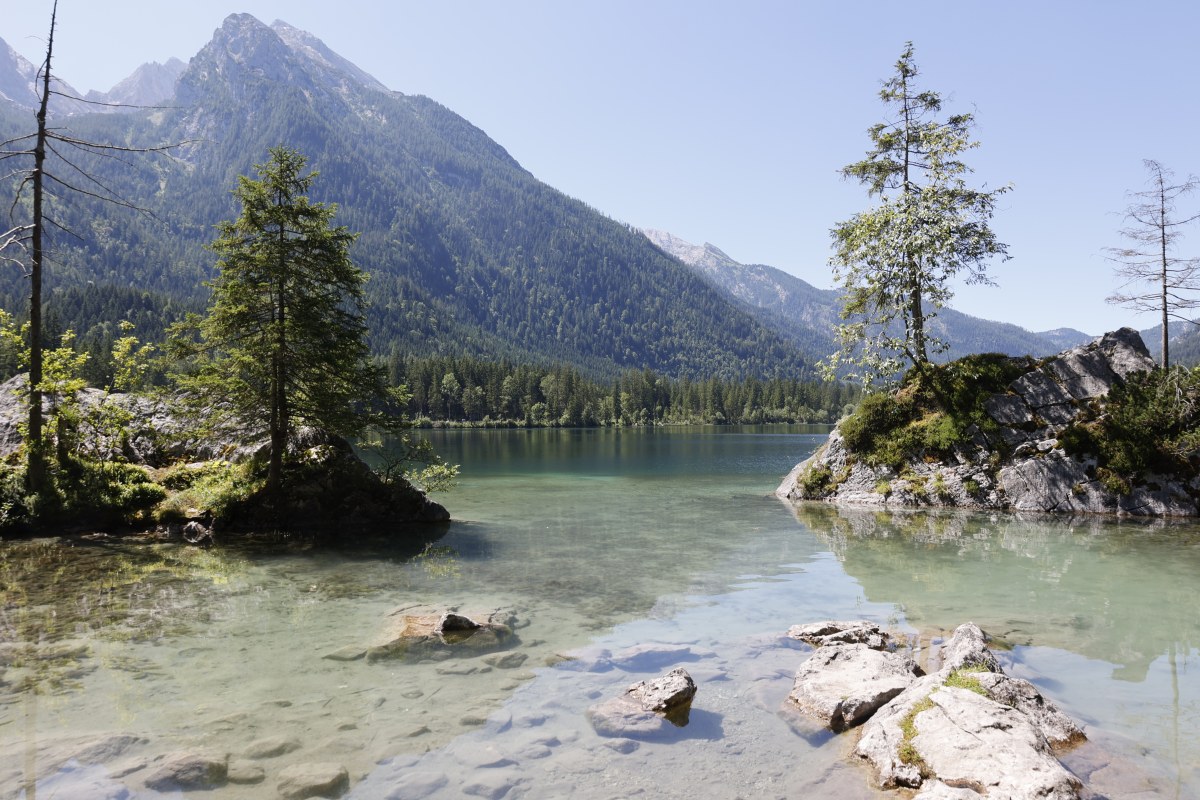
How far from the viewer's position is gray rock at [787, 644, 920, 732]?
8602mm

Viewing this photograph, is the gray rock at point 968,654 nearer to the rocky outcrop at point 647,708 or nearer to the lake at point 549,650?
the lake at point 549,650

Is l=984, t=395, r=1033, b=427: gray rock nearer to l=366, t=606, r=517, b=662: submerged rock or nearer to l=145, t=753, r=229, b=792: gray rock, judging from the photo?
l=366, t=606, r=517, b=662: submerged rock

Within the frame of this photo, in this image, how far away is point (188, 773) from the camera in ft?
23.6

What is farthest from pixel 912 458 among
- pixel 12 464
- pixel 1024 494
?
pixel 12 464

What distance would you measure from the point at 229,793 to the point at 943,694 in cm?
787

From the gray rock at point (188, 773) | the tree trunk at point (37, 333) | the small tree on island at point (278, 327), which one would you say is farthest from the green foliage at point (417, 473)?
the gray rock at point (188, 773)

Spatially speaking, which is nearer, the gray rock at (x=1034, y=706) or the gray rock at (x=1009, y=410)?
the gray rock at (x=1034, y=706)

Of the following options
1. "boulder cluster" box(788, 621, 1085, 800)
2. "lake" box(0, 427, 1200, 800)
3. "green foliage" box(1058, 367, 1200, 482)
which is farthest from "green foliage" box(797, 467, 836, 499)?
"boulder cluster" box(788, 621, 1085, 800)

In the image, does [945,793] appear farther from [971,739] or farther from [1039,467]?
[1039,467]

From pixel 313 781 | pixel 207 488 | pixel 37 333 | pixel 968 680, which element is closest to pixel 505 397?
pixel 207 488

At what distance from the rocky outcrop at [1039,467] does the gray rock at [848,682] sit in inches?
867

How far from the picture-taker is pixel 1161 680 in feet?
33.0

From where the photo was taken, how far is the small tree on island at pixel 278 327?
22484 mm

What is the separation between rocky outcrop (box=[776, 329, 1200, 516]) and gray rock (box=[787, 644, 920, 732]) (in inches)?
867
